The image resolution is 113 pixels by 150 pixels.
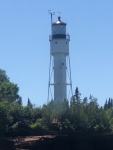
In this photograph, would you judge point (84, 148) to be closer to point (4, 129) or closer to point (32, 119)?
point (32, 119)

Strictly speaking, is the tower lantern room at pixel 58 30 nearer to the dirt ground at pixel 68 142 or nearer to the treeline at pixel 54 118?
the treeline at pixel 54 118

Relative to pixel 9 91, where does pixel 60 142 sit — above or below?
below

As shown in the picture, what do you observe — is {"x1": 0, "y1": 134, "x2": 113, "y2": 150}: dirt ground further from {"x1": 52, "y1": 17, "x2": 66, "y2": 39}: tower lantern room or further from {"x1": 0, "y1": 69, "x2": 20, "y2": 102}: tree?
{"x1": 52, "y1": 17, "x2": 66, "y2": 39}: tower lantern room

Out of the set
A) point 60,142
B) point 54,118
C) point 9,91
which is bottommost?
point 60,142

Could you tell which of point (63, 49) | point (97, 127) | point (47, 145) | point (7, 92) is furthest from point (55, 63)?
point (47, 145)

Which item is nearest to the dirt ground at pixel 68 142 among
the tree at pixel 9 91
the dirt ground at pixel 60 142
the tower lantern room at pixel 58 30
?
the dirt ground at pixel 60 142

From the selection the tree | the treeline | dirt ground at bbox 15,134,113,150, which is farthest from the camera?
the tree

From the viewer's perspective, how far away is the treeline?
54000mm

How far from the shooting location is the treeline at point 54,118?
54.0 m

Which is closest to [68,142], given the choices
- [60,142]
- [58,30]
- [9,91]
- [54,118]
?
[60,142]

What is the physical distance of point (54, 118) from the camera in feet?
195

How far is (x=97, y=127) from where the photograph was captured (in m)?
59.8

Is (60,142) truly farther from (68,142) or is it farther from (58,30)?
(58,30)

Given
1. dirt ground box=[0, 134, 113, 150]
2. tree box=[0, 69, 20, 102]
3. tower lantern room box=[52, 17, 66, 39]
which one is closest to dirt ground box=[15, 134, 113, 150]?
dirt ground box=[0, 134, 113, 150]
